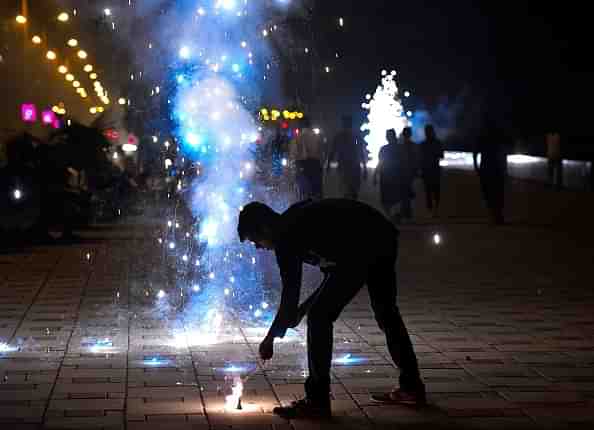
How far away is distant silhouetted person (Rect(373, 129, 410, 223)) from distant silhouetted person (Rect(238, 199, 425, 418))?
51.3 ft

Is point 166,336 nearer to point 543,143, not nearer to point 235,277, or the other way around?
point 235,277

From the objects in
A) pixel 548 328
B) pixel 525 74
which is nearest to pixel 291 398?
pixel 548 328

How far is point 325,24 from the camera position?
15.8 m

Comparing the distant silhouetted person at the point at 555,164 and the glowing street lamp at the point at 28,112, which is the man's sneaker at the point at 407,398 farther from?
the distant silhouetted person at the point at 555,164

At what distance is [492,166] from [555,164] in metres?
16.2

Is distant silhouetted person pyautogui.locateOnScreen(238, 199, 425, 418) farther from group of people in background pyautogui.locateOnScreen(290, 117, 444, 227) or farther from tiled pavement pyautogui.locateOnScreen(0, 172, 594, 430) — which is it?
group of people in background pyautogui.locateOnScreen(290, 117, 444, 227)

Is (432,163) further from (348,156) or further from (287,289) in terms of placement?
(287,289)

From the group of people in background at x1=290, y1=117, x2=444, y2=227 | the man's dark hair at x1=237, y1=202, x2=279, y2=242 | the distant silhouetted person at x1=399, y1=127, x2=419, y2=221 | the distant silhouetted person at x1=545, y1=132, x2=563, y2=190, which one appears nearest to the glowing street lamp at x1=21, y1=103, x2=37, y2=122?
the group of people in background at x1=290, y1=117, x2=444, y2=227

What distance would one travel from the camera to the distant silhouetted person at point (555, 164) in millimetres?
36156

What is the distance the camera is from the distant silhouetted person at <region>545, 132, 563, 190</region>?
36156mm

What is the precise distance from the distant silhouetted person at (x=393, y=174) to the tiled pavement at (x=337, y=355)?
7.21m

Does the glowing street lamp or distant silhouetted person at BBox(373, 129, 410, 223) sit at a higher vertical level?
the glowing street lamp

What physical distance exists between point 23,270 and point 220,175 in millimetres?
4027

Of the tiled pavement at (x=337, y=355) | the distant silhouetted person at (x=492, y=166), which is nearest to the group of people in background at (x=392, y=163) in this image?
the distant silhouetted person at (x=492, y=166)
